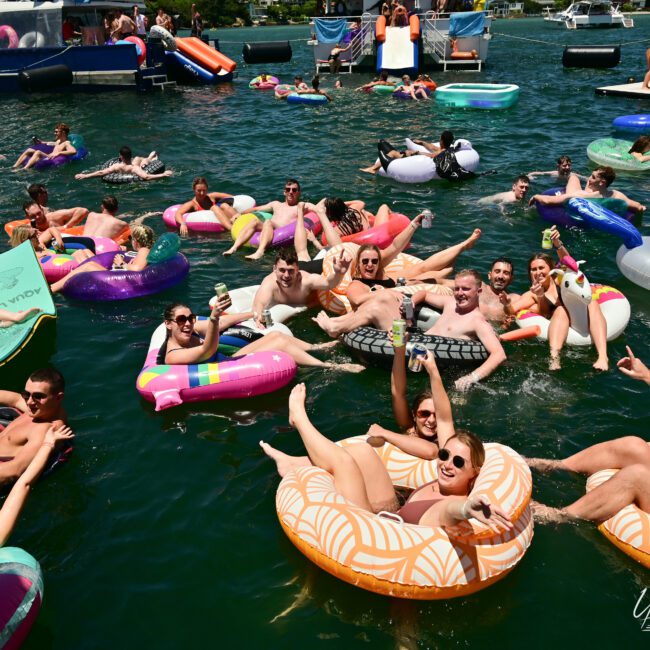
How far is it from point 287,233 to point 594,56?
23503mm

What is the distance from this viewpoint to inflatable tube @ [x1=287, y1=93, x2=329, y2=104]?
22.5 meters

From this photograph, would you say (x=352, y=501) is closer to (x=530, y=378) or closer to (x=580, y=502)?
(x=580, y=502)

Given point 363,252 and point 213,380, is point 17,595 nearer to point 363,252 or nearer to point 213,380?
point 213,380

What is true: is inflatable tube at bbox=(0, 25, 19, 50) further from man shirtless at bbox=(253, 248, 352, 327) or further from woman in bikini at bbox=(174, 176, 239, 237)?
man shirtless at bbox=(253, 248, 352, 327)

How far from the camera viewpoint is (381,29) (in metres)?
27.6

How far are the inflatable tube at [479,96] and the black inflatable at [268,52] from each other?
558 inches

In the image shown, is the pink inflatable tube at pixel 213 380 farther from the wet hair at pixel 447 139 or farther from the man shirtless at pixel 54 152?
the man shirtless at pixel 54 152

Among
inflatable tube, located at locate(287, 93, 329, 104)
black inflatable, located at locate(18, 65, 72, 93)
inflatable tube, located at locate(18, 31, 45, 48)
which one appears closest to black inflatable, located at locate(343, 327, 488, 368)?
inflatable tube, located at locate(287, 93, 329, 104)

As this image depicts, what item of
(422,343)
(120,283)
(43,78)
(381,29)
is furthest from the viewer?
(381,29)

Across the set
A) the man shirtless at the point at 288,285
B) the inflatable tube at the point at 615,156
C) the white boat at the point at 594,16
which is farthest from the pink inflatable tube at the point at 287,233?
the white boat at the point at 594,16

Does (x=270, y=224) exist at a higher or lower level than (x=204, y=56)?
lower

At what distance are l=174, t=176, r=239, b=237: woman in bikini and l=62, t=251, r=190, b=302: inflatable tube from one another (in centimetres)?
222

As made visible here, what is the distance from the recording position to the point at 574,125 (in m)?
18.2

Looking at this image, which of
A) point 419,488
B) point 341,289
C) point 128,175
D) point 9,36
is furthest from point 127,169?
point 9,36
